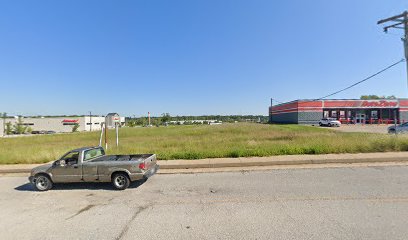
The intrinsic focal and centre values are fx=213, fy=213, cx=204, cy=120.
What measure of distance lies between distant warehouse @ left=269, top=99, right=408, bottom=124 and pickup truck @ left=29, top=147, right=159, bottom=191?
4301 centimetres

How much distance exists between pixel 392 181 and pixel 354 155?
3.54 m

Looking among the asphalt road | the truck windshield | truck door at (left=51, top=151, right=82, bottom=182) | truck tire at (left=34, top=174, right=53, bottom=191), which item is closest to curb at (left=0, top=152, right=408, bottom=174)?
the asphalt road

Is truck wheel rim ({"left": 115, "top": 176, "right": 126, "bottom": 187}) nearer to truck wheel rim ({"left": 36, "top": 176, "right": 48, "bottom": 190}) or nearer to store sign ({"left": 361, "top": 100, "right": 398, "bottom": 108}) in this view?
truck wheel rim ({"left": 36, "top": 176, "right": 48, "bottom": 190})

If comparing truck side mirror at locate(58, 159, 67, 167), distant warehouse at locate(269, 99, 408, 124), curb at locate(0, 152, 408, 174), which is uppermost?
distant warehouse at locate(269, 99, 408, 124)

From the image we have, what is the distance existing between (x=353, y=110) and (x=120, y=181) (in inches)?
1929

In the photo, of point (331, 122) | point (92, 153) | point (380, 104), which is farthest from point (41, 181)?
point (380, 104)

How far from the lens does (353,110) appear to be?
141 feet

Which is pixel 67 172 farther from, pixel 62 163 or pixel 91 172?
pixel 91 172

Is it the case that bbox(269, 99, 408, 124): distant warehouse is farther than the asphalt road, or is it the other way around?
bbox(269, 99, 408, 124): distant warehouse

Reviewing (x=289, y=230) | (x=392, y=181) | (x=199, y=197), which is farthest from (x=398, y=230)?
(x=199, y=197)

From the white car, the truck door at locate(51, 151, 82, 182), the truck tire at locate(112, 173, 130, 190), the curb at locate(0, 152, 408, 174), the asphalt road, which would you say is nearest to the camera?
the asphalt road

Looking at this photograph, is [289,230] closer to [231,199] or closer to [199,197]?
[231,199]

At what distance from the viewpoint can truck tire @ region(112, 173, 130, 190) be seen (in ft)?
20.7

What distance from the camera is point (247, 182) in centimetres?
646
